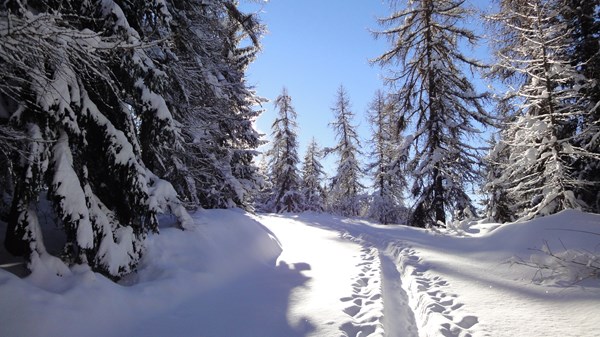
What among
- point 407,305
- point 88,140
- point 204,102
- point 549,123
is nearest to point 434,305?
point 407,305

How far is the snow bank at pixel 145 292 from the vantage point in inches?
146

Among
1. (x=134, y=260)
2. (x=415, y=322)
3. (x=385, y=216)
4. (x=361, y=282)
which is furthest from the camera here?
(x=385, y=216)

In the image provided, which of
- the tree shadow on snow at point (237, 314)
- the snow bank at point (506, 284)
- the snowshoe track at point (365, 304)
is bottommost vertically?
the tree shadow on snow at point (237, 314)

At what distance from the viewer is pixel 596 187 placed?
9.29m

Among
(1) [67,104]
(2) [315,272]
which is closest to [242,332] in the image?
(2) [315,272]

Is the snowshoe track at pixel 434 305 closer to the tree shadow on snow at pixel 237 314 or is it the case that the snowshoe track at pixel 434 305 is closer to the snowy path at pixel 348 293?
the snowy path at pixel 348 293

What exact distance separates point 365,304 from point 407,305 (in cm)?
67

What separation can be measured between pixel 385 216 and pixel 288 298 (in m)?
17.6

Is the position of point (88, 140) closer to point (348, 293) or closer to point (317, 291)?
point (317, 291)

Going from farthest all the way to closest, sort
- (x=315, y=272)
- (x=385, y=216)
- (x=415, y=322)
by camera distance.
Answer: (x=385, y=216)
(x=315, y=272)
(x=415, y=322)

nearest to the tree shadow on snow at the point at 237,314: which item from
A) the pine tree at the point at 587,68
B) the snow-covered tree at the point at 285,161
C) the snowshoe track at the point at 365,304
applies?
the snowshoe track at the point at 365,304

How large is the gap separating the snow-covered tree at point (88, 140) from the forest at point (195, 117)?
0.07ft

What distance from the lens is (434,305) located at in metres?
4.96

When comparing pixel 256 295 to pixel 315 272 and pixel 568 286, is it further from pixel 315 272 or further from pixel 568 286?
pixel 568 286
